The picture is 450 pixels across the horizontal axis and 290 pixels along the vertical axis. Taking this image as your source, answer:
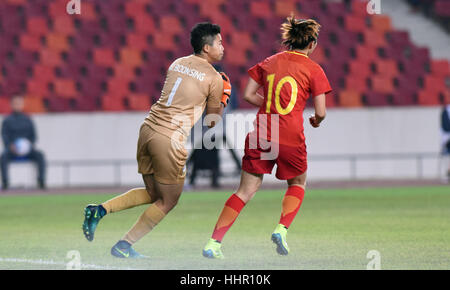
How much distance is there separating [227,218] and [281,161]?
0.61 metres

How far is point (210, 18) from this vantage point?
62.8ft

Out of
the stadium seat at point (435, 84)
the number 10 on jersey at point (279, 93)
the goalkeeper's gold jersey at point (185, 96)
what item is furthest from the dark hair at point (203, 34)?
the stadium seat at point (435, 84)

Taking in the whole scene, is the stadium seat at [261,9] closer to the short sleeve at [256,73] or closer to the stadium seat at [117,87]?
the stadium seat at [117,87]

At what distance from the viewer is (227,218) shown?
20.8 feet

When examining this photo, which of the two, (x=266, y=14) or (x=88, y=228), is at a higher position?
(x=266, y=14)

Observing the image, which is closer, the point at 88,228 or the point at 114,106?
the point at 88,228

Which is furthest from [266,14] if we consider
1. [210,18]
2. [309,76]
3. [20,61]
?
[309,76]

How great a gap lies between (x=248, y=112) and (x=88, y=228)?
38.6ft

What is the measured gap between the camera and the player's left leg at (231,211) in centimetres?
622

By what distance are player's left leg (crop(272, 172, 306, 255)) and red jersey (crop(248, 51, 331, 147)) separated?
401 millimetres

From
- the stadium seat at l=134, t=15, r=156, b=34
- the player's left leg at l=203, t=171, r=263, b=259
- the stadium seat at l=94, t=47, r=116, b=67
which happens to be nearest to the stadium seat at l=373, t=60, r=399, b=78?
the stadium seat at l=134, t=15, r=156, b=34

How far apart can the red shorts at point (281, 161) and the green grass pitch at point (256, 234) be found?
26.7 inches
